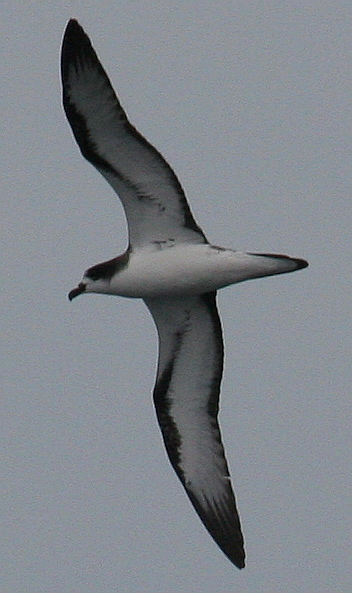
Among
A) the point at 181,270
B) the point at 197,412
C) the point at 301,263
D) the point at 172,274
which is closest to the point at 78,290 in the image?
the point at 172,274

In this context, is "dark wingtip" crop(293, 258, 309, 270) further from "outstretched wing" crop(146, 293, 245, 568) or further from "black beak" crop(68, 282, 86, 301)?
"black beak" crop(68, 282, 86, 301)

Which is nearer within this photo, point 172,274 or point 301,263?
point 301,263

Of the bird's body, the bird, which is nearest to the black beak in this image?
the bird

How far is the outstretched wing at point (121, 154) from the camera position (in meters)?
24.1

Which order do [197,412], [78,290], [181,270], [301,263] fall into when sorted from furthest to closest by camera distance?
[197,412]
[78,290]
[181,270]
[301,263]

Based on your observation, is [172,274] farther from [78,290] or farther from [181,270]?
[78,290]

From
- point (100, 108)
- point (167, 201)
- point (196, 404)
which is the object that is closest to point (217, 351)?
point (196, 404)

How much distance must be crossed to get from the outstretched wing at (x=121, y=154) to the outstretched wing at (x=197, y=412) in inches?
62.8

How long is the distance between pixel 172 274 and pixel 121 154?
175 centimetres

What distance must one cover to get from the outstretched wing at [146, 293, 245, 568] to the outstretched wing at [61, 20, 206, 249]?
A: 5.23 feet

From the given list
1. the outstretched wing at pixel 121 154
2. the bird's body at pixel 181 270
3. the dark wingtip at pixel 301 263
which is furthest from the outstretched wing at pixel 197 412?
the dark wingtip at pixel 301 263

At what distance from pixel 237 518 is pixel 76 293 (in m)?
3.88

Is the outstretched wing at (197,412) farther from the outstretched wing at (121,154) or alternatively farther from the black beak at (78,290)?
the outstretched wing at (121,154)

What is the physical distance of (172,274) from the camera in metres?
25.4
